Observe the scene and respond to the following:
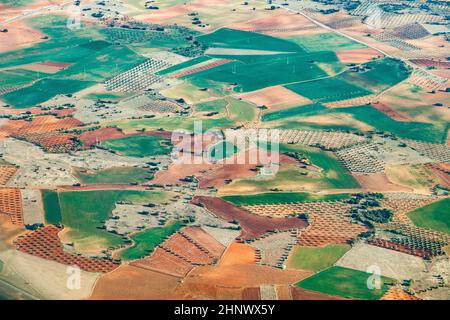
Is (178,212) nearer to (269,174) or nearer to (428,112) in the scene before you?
(269,174)

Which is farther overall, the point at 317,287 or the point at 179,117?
the point at 179,117

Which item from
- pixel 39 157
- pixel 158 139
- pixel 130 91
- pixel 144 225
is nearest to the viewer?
pixel 144 225

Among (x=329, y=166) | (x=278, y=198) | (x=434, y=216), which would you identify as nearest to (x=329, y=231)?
(x=278, y=198)

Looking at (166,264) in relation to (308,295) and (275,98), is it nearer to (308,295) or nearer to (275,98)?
(308,295)

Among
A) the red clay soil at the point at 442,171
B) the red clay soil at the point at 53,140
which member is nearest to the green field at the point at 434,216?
the red clay soil at the point at 442,171

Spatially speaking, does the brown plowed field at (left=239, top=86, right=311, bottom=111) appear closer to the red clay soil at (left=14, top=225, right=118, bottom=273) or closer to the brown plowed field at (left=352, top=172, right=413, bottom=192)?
the brown plowed field at (left=352, top=172, right=413, bottom=192)

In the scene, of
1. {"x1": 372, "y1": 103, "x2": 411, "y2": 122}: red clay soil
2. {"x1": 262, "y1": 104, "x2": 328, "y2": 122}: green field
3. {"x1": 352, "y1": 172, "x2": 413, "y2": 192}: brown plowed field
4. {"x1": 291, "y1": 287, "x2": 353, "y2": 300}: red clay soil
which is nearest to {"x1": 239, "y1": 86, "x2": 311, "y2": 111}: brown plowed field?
{"x1": 262, "y1": 104, "x2": 328, "y2": 122}: green field

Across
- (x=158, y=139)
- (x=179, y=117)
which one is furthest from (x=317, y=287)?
(x=179, y=117)
